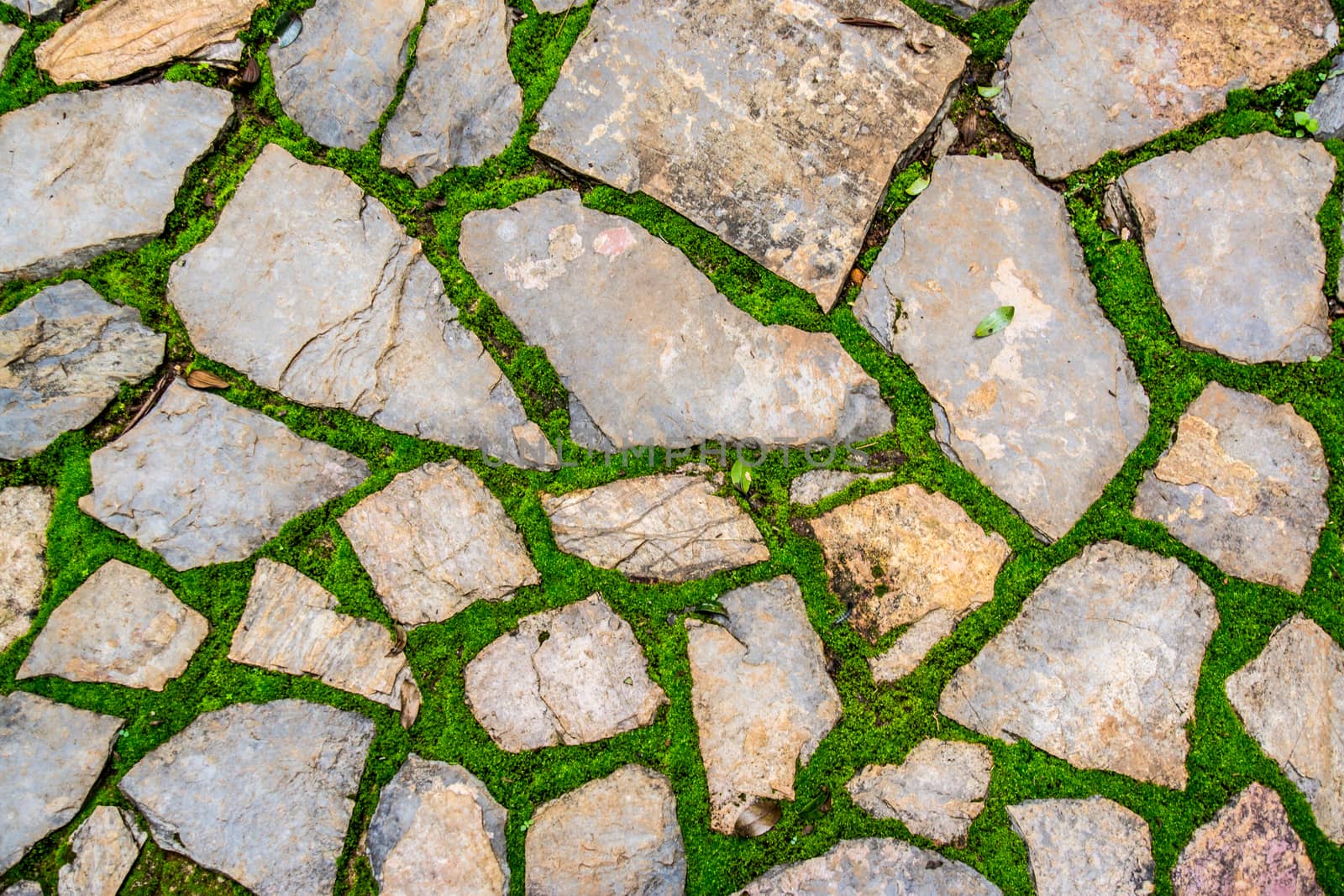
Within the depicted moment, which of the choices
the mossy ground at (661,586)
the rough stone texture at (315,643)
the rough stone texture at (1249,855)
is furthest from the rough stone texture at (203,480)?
the rough stone texture at (1249,855)

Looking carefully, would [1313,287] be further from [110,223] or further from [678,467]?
[110,223]

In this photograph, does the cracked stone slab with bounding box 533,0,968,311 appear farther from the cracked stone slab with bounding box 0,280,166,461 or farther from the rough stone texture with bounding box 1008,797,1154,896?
the rough stone texture with bounding box 1008,797,1154,896

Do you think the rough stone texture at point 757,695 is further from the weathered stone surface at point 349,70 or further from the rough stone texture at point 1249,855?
the weathered stone surface at point 349,70

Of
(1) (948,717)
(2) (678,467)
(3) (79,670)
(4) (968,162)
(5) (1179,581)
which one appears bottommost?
(3) (79,670)

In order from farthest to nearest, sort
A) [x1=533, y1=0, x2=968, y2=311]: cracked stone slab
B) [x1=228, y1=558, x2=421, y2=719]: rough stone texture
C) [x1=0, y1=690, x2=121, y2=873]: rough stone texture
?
[x1=533, y1=0, x2=968, y2=311]: cracked stone slab → [x1=228, y1=558, x2=421, y2=719]: rough stone texture → [x1=0, y1=690, x2=121, y2=873]: rough stone texture

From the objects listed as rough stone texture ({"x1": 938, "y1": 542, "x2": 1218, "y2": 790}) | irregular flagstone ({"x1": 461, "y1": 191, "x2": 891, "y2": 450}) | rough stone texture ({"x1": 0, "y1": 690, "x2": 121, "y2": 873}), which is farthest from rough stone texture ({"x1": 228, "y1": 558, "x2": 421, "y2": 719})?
rough stone texture ({"x1": 938, "y1": 542, "x2": 1218, "y2": 790})

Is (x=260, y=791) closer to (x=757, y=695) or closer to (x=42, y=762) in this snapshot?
(x=42, y=762)

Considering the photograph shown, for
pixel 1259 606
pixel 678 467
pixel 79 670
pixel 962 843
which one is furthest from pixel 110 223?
pixel 1259 606
